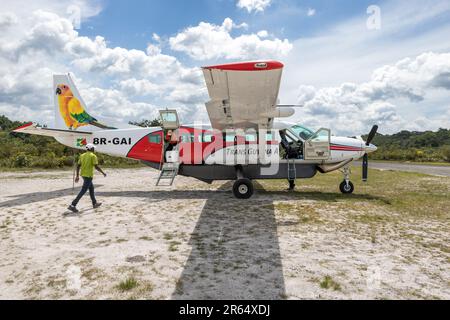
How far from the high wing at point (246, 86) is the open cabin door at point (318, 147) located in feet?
10.1

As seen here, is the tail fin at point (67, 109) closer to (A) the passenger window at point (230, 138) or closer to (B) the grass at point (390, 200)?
(A) the passenger window at point (230, 138)

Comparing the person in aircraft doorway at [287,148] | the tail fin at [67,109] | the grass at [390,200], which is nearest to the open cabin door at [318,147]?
the person in aircraft doorway at [287,148]

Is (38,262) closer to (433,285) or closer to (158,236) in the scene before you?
(158,236)

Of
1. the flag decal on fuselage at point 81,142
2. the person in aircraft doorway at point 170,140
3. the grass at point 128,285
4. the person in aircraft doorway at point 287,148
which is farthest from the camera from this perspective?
the flag decal on fuselage at point 81,142

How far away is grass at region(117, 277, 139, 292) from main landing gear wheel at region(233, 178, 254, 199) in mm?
6175

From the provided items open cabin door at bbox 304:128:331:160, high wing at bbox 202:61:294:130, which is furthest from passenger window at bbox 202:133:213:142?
open cabin door at bbox 304:128:331:160

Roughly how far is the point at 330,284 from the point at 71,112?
11.9 m

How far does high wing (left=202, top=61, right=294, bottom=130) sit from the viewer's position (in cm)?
467

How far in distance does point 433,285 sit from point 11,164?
84.6 feet

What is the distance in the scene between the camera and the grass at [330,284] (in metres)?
3.57

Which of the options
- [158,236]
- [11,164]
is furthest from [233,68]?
[11,164]

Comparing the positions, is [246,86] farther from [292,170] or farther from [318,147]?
[292,170]

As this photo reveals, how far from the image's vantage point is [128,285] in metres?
3.56

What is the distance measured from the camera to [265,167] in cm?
1066
